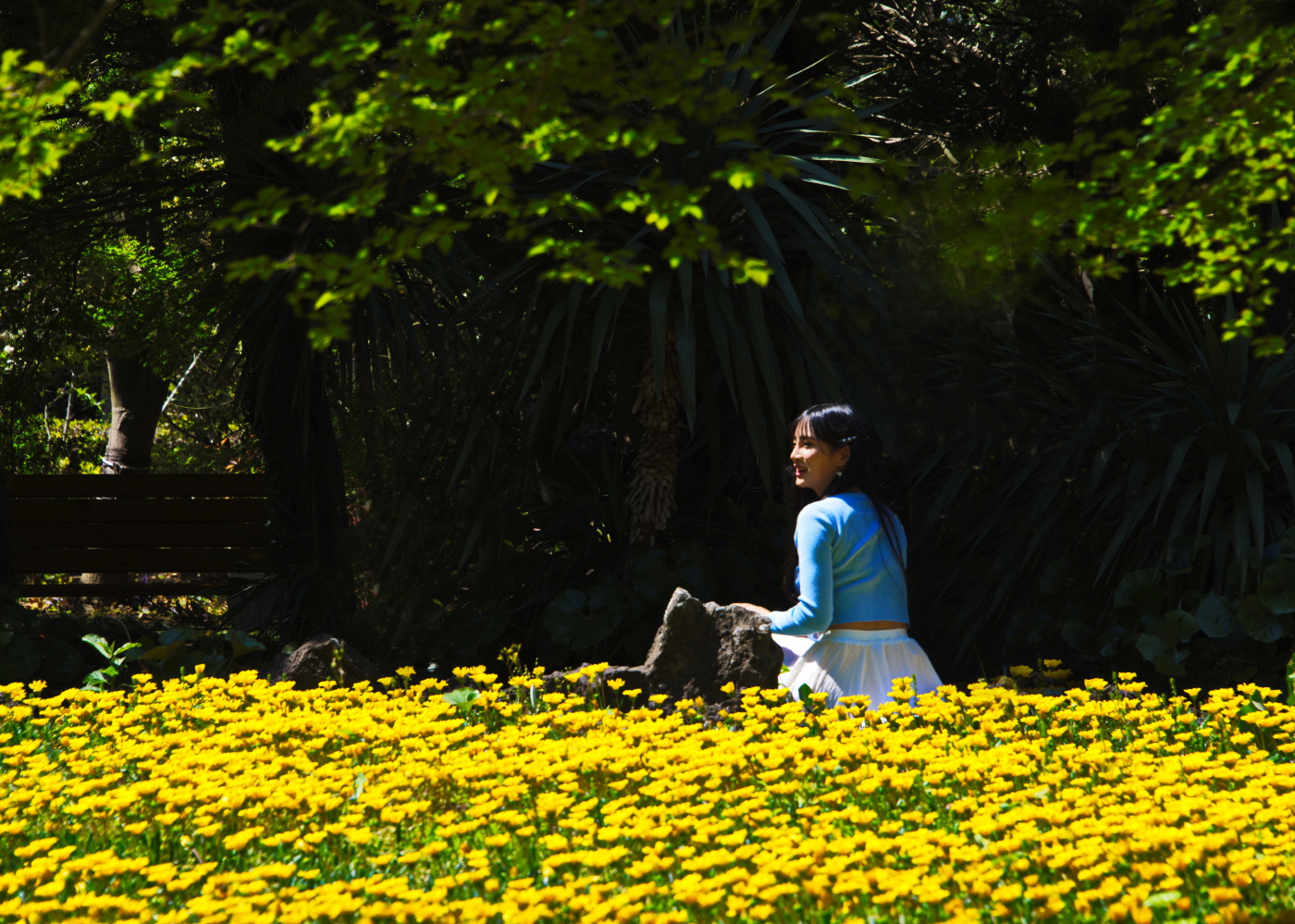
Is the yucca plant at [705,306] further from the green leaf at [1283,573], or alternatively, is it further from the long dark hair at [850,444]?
the green leaf at [1283,573]

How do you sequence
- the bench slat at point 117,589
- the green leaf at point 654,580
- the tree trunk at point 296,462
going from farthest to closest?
the bench slat at point 117,589 < the tree trunk at point 296,462 < the green leaf at point 654,580

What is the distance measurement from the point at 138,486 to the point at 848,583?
8481 millimetres

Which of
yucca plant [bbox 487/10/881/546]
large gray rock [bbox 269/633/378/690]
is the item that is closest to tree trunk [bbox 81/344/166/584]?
yucca plant [bbox 487/10/881/546]

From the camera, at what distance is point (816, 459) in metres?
4.12

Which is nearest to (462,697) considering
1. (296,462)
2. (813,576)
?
(813,576)

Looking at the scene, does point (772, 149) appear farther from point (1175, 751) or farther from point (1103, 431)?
point (1175, 751)

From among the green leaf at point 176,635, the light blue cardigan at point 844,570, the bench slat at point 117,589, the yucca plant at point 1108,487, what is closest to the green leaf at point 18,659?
the green leaf at point 176,635

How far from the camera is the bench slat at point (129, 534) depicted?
10.6 metres

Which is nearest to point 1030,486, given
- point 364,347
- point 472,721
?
point 472,721

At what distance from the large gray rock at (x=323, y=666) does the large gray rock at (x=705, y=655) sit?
1.13 m

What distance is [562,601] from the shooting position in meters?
5.15

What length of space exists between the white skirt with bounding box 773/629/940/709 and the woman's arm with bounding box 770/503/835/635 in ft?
0.51

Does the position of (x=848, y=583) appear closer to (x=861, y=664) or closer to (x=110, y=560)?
(x=861, y=664)

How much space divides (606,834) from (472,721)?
1791mm
